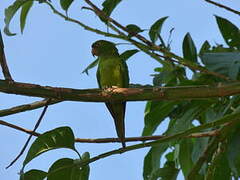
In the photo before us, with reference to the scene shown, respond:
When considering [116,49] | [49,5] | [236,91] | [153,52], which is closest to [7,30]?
[49,5]

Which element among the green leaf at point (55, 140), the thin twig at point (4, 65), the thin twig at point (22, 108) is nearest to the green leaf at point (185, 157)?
the green leaf at point (55, 140)

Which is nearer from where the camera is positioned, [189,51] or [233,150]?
[233,150]

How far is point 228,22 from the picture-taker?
2596 mm

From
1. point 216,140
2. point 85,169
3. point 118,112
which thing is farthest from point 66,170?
point 118,112

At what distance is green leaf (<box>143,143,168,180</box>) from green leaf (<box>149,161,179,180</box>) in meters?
0.03

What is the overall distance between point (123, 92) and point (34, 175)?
0.51 metres

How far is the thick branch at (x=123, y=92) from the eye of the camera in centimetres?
157

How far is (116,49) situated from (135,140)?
197 cm

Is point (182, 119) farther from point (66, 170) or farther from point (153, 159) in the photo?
point (66, 170)

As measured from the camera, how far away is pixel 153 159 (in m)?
2.46

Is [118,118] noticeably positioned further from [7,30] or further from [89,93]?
[89,93]

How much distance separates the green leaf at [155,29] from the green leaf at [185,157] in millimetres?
586

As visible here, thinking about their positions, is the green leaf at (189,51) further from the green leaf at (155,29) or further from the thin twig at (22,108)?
the thin twig at (22,108)

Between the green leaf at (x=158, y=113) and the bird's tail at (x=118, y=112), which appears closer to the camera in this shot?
the green leaf at (x=158, y=113)
